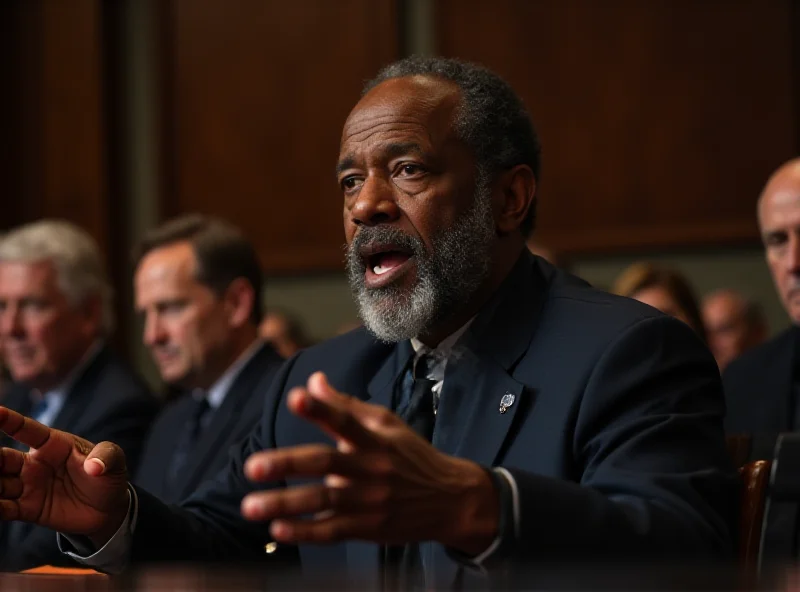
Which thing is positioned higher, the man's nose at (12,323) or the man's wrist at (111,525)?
the man's wrist at (111,525)

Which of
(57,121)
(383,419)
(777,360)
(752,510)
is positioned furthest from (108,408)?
(57,121)

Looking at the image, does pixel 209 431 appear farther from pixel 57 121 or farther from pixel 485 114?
pixel 57 121

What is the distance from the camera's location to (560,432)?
1814mm

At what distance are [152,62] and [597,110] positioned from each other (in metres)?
2.63

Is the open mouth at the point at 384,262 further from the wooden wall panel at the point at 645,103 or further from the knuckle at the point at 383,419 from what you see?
the wooden wall panel at the point at 645,103

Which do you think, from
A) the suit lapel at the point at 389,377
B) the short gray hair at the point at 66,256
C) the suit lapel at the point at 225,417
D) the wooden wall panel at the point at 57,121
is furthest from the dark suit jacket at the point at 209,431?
the wooden wall panel at the point at 57,121

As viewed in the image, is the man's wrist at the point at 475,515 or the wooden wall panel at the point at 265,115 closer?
the man's wrist at the point at 475,515

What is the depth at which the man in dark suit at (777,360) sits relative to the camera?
2.99 m

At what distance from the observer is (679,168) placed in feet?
19.0

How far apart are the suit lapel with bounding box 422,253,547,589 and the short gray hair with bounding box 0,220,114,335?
7.47 feet

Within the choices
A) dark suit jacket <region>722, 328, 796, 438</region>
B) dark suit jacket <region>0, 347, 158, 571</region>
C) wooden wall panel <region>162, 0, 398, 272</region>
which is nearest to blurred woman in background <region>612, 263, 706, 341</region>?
dark suit jacket <region>722, 328, 796, 438</region>

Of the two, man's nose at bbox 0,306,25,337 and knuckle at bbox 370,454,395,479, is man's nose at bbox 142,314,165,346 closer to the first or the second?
man's nose at bbox 0,306,25,337

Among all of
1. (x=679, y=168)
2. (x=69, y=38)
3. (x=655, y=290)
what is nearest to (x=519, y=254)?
(x=655, y=290)

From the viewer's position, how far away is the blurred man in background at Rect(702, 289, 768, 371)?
5.11m
